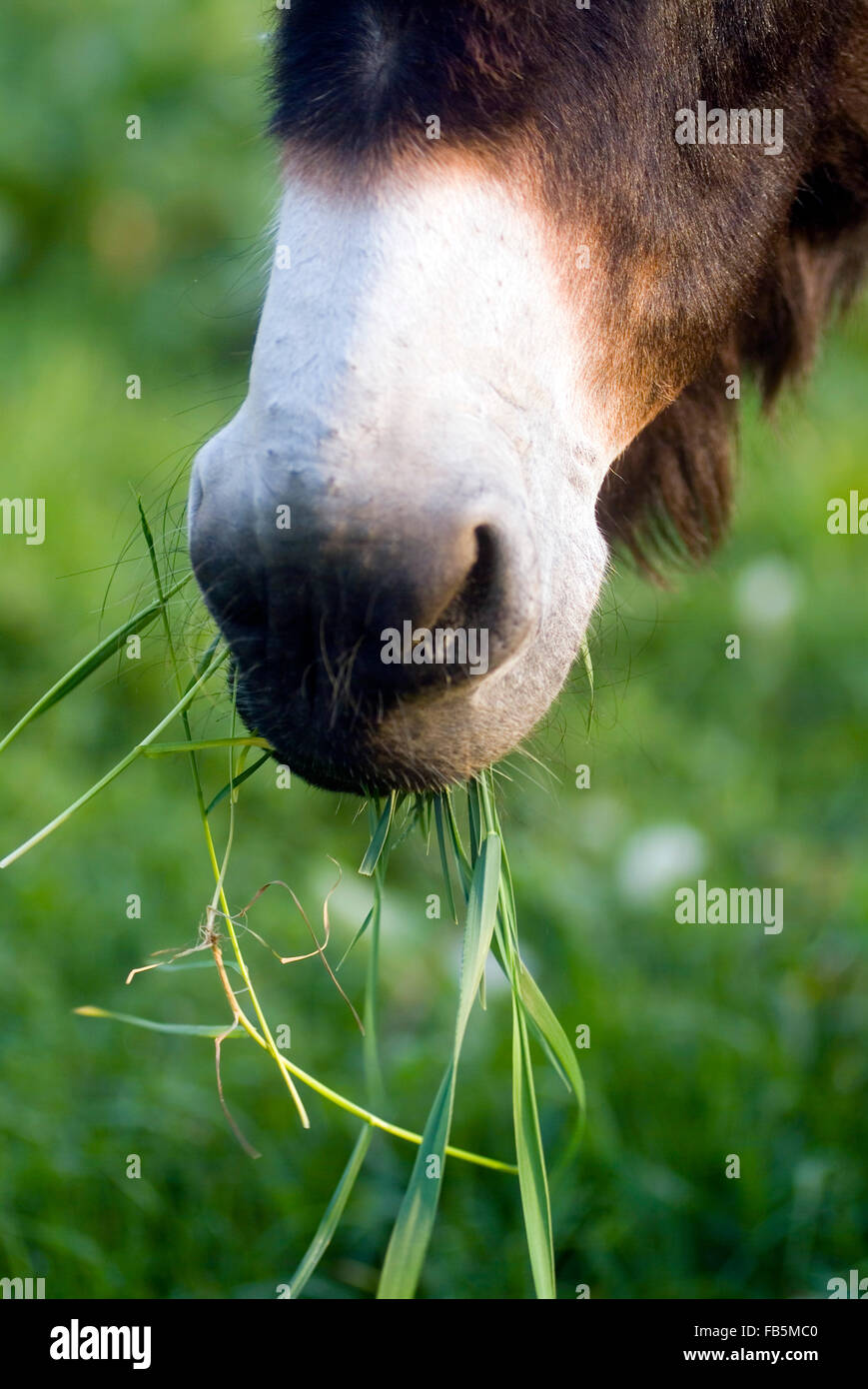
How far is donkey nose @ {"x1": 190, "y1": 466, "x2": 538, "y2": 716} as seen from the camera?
1183 mm

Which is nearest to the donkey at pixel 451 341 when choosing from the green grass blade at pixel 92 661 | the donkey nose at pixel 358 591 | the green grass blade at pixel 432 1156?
the donkey nose at pixel 358 591

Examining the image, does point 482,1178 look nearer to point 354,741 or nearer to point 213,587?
point 354,741

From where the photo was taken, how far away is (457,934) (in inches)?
106

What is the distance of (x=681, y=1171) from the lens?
2.23 metres

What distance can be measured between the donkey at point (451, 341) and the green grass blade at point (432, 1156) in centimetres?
17

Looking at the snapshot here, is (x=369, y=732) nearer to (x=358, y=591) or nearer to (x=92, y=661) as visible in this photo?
(x=358, y=591)

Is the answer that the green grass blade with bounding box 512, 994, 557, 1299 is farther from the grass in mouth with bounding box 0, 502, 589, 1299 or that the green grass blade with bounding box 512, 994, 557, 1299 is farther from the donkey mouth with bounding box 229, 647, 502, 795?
the donkey mouth with bounding box 229, 647, 502, 795

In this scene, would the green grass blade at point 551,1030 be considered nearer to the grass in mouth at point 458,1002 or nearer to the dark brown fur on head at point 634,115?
the grass in mouth at point 458,1002

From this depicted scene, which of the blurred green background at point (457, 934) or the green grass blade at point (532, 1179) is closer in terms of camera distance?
A: the green grass blade at point (532, 1179)

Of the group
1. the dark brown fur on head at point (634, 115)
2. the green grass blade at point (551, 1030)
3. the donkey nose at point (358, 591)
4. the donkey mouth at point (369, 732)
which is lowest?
the green grass blade at point (551, 1030)

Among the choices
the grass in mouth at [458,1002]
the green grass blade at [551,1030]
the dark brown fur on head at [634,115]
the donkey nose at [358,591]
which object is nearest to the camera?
the donkey nose at [358,591]

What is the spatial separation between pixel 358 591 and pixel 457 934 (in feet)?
5.25

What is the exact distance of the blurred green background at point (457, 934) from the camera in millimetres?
2125

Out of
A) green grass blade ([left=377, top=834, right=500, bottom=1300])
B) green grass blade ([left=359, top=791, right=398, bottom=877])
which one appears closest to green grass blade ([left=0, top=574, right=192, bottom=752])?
green grass blade ([left=359, top=791, right=398, bottom=877])
